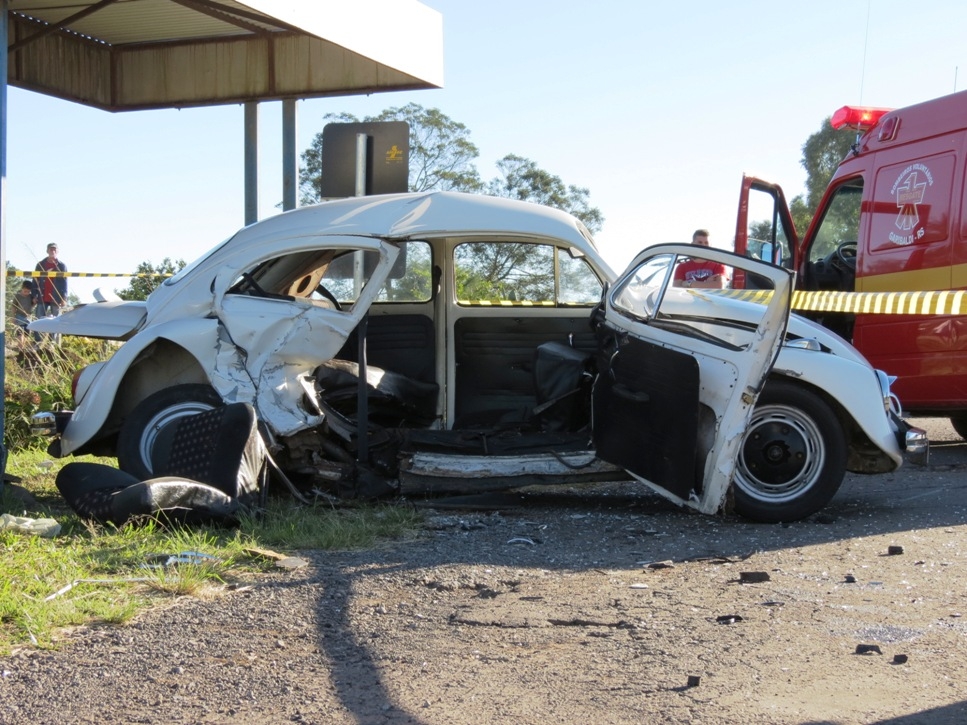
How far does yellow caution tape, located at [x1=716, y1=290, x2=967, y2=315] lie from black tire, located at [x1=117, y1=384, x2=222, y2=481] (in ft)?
12.4

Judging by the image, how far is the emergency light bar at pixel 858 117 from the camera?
32.5 ft

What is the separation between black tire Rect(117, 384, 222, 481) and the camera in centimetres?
666

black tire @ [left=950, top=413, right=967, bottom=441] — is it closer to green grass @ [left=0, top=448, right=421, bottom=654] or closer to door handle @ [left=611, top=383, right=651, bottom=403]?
door handle @ [left=611, top=383, right=651, bottom=403]

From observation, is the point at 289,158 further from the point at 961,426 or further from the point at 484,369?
the point at 961,426

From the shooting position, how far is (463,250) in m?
7.93

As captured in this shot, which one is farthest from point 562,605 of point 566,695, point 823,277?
point 823,277

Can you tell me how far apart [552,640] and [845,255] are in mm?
6956

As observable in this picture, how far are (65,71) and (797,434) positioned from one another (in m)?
8.67

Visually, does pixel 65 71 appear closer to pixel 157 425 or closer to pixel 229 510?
pixel 157 425

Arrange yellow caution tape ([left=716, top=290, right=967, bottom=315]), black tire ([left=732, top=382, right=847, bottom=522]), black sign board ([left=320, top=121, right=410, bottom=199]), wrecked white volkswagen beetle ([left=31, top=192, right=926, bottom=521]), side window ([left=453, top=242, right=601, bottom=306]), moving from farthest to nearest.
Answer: black sign board ([left=320, top=121, right=410, bottom=199])
yellow caution tape ([left=716, top=290, right=967, bottom=315])
side window ([left=453, top=242, right=601, bottom=306])
black tire ([left=732, top=382, right=847, bottom=522])
wrecked white volkswagen beetle ([left=31, top=192, right=926, bottom=521])

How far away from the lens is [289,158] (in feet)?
37.7

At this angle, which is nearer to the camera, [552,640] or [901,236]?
[552,640]

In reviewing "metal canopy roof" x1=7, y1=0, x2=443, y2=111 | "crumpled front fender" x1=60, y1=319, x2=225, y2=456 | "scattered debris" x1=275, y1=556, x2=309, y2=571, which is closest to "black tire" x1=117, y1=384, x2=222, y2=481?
"crumpled front fender" x1=60, y1=319, x2=225, y2=456

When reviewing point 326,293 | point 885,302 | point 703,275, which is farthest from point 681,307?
point 885,302
